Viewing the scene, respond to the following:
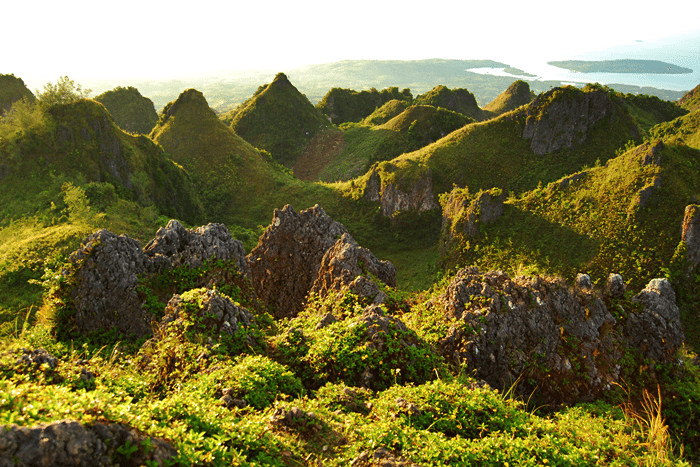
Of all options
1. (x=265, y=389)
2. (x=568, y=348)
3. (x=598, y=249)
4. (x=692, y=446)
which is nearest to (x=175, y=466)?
(x=265, y=389)

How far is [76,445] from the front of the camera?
4582mm

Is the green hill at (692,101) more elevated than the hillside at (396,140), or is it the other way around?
the green hill at (692,101)

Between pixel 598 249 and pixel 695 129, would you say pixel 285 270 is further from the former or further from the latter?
pixel 695 129

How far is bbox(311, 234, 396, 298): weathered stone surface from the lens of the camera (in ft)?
57.1

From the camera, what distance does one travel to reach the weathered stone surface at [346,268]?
1739 centimetres

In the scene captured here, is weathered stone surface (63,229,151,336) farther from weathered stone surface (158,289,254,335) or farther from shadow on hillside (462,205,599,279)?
shadow on hillside (462,205,599,279)

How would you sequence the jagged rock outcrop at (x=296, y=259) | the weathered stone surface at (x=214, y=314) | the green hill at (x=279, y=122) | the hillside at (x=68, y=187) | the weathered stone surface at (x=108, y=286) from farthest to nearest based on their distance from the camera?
the green hill at (x=279, y=122) → the hillside at (x=68, y=187) → the jagged rock outcrop at (x=296, y=259) → the weathered stone surface at (x=108, y=286) → the weathered stone surface at (x=214, y=314)

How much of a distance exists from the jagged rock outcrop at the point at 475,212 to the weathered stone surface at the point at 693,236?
52.0ft

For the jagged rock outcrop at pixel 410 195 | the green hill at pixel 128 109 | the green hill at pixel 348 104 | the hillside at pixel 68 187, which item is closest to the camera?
the hillside at pixel 68 187

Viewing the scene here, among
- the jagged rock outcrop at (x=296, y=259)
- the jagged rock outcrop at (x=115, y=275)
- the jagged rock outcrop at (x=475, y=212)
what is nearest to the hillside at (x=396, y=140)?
the jagged rock outcrop at (x=475, y=212)

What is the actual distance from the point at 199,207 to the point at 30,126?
20618 mm

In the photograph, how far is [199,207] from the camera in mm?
52594

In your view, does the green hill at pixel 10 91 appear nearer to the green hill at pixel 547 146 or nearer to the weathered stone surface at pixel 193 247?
the green hill at pixel 547 146

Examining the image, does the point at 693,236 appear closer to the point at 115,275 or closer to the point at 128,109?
the point at 115,275
